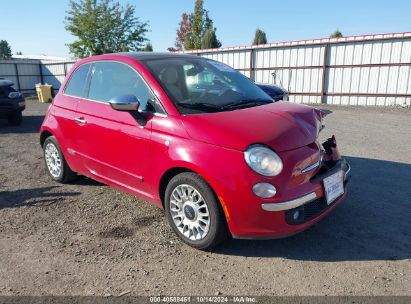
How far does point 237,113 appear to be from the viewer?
10.7 feet

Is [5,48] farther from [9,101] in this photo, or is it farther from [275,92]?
[275,92]

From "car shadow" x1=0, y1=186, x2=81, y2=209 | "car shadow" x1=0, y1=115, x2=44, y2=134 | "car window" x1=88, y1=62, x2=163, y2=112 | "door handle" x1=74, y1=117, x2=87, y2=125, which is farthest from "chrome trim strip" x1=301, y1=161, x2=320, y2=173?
"car shadow" x1=0, y1=115, x2=44, y2=134

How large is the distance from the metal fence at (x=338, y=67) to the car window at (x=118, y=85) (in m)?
13.9

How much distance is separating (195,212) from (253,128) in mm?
902

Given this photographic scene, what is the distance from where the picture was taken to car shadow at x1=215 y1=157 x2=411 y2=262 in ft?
10.0

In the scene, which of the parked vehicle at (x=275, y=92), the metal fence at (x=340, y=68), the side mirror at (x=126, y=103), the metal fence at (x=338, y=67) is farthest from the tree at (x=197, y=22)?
the side mirror at (x=126, y=103)

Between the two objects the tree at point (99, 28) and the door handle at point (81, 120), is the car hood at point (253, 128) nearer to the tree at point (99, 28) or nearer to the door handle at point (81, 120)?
the door handle at point (81, 120)

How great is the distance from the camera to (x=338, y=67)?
1567 centimetres

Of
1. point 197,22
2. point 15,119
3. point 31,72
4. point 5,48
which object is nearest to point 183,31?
point 197,22

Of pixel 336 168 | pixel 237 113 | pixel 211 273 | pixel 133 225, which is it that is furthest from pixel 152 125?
pixel 336 168

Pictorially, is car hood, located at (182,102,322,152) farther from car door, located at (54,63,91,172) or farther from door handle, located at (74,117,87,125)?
car door, located at (54,63,91,172)

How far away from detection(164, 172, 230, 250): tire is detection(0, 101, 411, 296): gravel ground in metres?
0.14

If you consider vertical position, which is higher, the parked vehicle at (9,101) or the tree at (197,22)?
the tree at (197,22)

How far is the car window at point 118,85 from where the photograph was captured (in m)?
3.40
